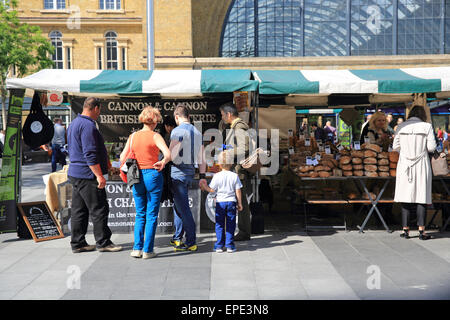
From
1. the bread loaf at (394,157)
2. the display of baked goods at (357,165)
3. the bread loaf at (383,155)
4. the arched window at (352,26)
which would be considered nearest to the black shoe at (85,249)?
the display of baked goods at (357,165)

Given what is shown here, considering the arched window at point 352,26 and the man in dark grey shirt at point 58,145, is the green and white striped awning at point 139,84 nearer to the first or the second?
the man in dark grey shirt at point 58,145

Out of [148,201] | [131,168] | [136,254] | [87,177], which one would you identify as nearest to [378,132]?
[148,201]

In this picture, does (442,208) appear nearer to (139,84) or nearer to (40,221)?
(139,84)

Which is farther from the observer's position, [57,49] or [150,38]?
[57,49]

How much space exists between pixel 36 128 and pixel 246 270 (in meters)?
4.24

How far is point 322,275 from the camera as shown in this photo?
5.14 metres

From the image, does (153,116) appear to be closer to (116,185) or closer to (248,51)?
(116,185)

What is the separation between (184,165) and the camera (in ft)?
20.0

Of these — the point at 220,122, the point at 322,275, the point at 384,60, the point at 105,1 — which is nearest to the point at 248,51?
the point at 384,60

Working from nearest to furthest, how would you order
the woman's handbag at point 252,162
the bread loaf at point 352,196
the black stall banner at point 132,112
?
the woman's handbag at point 252,162
the bread loaf at point 352,196
the black stall banner at point 132,112

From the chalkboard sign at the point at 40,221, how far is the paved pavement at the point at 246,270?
0.52 ft

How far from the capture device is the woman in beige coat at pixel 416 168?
679 centimetres

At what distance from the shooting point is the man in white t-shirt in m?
6.16

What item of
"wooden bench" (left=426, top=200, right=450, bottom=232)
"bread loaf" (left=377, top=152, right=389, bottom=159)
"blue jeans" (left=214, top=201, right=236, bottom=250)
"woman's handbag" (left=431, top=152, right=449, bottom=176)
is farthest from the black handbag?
"wooden bench" (left=426, top=200, right=450, bottom=232)
